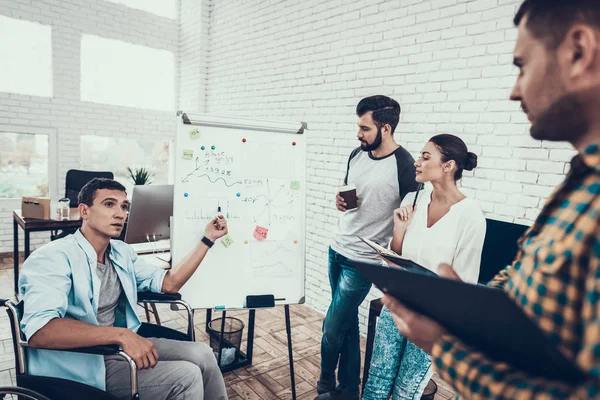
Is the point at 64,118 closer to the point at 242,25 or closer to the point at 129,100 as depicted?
the point at 129,100

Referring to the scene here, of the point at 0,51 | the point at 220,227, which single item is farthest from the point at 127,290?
the point at 0,51

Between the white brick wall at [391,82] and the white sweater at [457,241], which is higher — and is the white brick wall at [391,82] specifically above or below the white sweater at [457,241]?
above

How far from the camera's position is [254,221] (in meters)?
2.07

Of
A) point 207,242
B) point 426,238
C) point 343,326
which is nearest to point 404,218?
point 426,238

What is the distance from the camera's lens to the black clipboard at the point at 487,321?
56 centimetres

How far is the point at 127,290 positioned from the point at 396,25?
255cm

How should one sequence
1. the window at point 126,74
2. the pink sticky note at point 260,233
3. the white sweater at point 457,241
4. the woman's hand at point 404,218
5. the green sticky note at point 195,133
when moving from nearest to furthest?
1. the white sweater at point 457,241
2. the woman's hand at point 404,218
3. the green sticky note at point 195,133
4. the pink sticky note at point 260,233
5. the window at point 126,74

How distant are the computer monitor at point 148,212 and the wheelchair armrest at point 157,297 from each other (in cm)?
59

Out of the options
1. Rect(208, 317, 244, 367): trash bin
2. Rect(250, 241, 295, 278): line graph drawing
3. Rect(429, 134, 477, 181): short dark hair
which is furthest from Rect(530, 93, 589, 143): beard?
Rect(208, 317, 244, 367): trash bin

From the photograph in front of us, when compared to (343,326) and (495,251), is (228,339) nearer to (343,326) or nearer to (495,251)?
(343,326)

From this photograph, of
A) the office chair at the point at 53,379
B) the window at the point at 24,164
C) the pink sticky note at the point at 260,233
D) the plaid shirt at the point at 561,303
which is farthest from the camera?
the window at the point at 24,164

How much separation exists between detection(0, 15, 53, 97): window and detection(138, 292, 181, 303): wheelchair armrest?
4094 mm

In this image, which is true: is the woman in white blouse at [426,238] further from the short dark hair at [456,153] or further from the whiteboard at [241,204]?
the whiteboard at [241,204]

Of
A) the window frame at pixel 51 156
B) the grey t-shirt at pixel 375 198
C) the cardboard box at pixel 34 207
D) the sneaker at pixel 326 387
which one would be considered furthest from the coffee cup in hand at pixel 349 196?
the window frame at pixel 51 156
